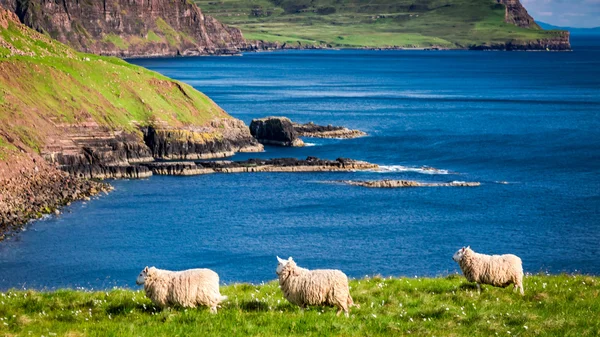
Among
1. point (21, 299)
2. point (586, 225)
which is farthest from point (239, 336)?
point (586, 225)

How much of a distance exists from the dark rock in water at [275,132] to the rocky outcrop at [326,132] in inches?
349

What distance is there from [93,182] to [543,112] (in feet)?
362

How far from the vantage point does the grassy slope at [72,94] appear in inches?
3809

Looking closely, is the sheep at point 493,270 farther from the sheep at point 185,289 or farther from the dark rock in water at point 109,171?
the dark rock in water at point 109,171

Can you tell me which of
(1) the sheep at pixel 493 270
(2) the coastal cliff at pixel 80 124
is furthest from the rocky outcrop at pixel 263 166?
(1) the sheep at pixel 493 270

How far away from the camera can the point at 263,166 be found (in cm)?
10619

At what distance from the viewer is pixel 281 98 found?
19800 cm

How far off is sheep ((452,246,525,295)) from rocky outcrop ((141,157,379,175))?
250 ft

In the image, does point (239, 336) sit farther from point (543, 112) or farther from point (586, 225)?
point (543, 112)

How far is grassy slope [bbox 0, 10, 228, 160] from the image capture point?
96.8 m

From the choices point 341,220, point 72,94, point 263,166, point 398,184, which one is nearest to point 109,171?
point 72,94

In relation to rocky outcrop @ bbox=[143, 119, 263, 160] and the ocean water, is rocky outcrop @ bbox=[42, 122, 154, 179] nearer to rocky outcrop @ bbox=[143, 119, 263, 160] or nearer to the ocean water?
rocky outcrop @ bbox=[143, 119, 263, 160]

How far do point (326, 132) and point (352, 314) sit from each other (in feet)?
367

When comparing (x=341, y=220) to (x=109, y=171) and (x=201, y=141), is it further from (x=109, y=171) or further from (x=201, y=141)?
(x=201, y=141)
